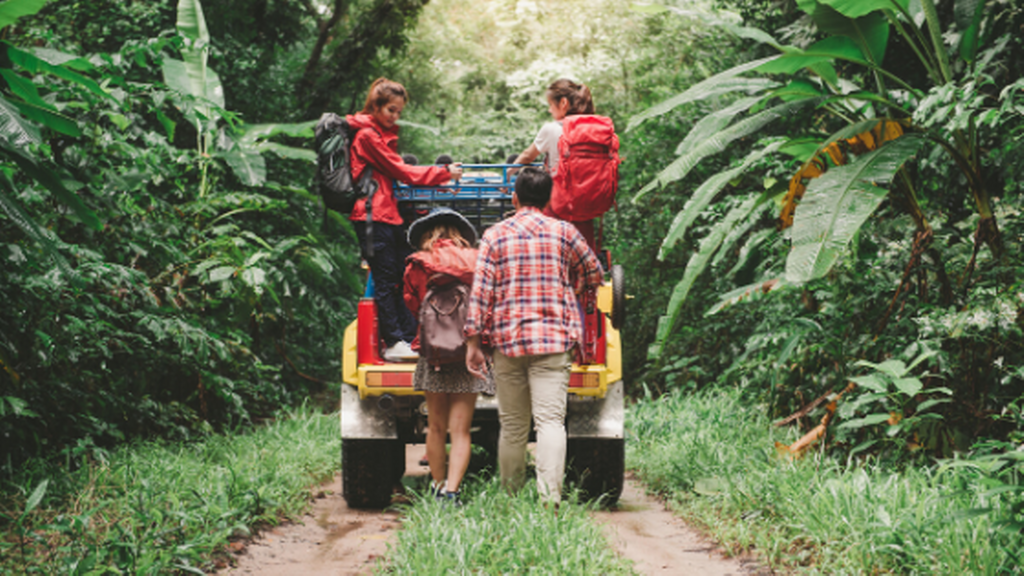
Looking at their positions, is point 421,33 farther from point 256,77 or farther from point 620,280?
point 620,280

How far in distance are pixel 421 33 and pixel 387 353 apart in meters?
15.3

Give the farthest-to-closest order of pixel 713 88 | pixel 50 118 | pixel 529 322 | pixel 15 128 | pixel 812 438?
1. pixel 812 438
2. pixel 713 88
3. pixel 529 322
4. pixel 50 118
5. pixel 15 128

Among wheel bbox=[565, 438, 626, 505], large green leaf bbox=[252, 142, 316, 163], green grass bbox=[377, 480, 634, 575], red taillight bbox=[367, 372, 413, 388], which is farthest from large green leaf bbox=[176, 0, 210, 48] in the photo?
green grass bbox=[377, 480, 634, 575]

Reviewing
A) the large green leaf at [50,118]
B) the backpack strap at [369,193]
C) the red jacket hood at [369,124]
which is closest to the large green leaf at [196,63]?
the red jacket hood at [369,124]

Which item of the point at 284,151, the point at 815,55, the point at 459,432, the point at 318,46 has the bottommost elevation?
A: the point at 459,432

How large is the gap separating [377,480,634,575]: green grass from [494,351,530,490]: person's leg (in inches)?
12.2

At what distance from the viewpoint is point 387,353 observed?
554 cm

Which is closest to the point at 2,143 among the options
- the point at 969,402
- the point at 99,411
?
the point at 99,411

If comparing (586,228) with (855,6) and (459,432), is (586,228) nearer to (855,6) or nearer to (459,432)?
(459,432)

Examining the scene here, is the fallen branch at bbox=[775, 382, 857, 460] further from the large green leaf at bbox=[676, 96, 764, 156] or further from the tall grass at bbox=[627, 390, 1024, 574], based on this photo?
the large green leaf at bbox=[676, 96, 764, 156]

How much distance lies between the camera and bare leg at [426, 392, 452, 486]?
507 centimetres

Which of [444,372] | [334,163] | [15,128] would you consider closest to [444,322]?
[444,372]

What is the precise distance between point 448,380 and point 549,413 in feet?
2.25

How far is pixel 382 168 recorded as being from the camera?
5.45 metres
